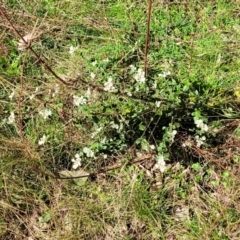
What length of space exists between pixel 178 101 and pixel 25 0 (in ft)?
4.87

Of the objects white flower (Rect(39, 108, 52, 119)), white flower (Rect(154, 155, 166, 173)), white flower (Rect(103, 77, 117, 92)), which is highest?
white flower (Rect(103, 77, 117, 92))

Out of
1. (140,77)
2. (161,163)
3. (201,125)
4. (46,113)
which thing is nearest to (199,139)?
(201,125)

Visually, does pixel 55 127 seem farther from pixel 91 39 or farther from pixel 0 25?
pixel 0 25

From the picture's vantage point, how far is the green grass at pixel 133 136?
2.56m

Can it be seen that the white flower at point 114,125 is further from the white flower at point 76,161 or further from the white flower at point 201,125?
the white flower at point 201,125

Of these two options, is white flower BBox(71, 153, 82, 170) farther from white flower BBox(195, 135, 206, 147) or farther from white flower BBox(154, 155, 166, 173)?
white flower BBox(195, 135, 206, 147)

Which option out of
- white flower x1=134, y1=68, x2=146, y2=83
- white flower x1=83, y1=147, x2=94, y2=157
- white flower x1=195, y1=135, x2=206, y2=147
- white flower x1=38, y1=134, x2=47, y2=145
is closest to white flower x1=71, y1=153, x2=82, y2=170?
white flower x1=83, y1=147, x2=94, y2=157

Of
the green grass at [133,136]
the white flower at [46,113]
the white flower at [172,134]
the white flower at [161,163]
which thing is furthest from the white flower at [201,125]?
the white flower at [46,113]

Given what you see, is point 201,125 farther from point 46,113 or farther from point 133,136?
point 46,113

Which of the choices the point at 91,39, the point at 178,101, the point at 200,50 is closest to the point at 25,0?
the point at 91,39

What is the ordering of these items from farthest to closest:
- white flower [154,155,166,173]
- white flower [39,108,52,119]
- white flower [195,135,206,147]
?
white flower [39,108,52,119] → white flower [195,135,206,147] → white flower [154,155,166,173]

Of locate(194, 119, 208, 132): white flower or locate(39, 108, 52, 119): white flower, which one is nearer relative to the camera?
locate(194, 119, 208, 132): white flower

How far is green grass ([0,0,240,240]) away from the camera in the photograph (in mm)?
2564

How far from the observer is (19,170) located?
2.79 m
